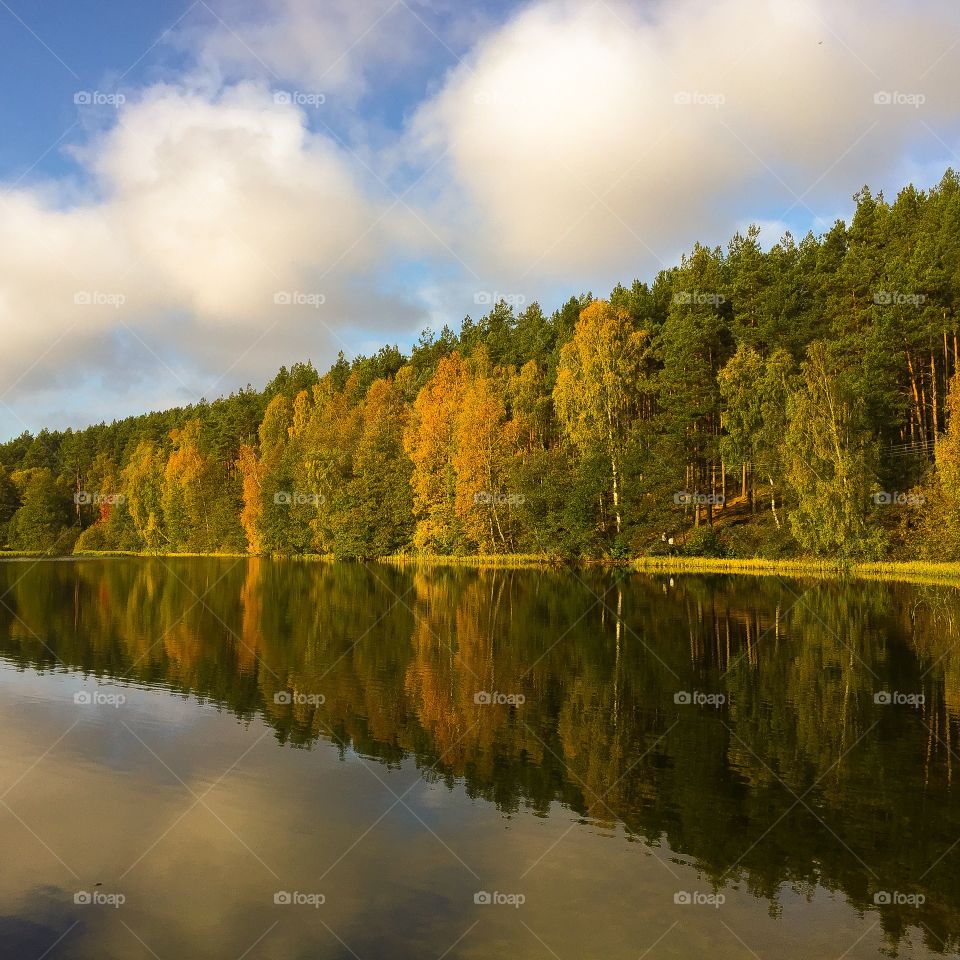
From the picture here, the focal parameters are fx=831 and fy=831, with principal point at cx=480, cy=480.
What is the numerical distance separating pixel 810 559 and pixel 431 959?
50570 millimetres

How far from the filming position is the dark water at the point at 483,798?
8641 millimetres

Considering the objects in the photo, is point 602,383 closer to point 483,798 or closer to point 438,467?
point 438,467

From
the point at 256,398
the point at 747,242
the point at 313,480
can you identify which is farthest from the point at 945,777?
the point at 256,398

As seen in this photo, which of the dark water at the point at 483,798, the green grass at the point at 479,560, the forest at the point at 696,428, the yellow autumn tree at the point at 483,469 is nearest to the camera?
the dark water at the point at 483,798

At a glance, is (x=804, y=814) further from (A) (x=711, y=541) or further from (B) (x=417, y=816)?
(A) (x=711, y=541)

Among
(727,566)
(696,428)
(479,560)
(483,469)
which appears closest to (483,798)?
(727,566)

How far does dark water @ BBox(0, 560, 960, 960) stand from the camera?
28.3 ft

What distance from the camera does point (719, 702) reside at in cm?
1812

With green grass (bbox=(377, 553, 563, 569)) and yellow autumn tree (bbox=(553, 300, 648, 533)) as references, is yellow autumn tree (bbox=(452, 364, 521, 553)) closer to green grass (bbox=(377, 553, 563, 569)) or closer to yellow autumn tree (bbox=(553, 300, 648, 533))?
green grass (bbox=(377, 553, 563, 569))

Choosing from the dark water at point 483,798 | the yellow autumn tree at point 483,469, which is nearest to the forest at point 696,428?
the yellow autumn tree at point 483,469

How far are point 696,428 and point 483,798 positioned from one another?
62088mm

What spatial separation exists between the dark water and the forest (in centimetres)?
2899

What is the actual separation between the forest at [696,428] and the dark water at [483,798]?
29.0m

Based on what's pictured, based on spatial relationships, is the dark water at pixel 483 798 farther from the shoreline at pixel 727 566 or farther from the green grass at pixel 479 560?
the green grass at pixel 479 560
